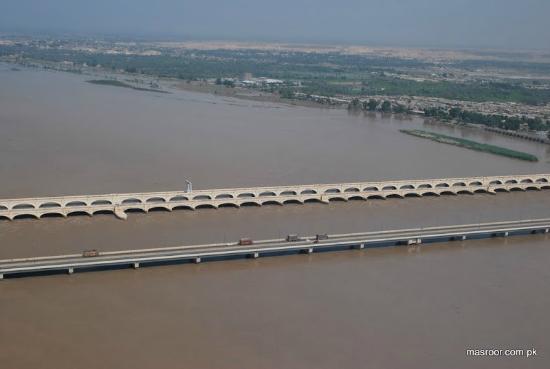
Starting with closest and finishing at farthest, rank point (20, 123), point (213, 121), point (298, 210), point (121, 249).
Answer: point (121, 249)
point (298, 210)
point (20, 123)
point (213, 121)

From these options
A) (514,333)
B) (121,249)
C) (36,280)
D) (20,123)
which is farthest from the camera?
(20,123)

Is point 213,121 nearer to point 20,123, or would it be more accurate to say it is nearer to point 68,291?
point 20,123

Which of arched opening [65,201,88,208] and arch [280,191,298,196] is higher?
arch [280,191,298,196]

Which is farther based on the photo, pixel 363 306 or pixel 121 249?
pixel 121 249

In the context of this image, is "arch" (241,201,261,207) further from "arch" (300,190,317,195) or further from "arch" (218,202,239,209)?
"arch" (300,190,317,195)

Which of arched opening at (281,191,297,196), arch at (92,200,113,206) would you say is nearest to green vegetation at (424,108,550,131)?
arched opening at (281,191,297,196)

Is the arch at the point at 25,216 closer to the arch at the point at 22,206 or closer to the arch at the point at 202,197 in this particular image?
the arch at the point at 22,206

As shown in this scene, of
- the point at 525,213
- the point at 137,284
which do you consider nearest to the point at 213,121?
the point at 525,213
